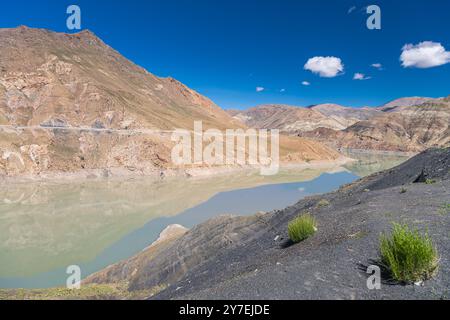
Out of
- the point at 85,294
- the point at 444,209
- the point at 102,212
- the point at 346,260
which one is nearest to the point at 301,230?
the point at 346,260

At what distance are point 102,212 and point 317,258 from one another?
117 feet

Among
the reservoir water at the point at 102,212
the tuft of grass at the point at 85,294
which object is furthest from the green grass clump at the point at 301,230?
the reservoir water at the point at 102,212

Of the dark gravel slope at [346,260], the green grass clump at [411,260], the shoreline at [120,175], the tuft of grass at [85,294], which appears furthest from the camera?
the shoreline at [120,175]

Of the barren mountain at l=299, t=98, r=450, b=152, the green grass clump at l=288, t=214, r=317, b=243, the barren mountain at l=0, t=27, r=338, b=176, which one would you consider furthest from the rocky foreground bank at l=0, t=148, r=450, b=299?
the barren mountain at l=299, t=98, r=450, b=152

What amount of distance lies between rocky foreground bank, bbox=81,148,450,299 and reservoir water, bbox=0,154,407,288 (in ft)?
21.8

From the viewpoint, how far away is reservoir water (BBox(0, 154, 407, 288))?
23033 mm

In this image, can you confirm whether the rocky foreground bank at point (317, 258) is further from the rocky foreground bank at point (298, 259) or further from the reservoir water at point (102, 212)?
the reservoir water at point (102, 212)

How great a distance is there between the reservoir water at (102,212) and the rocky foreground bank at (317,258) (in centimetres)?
665

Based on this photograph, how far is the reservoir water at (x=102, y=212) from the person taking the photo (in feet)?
75.6

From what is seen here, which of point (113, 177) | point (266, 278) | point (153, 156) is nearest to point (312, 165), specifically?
point (153, 156)

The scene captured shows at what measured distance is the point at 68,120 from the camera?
71938 mm

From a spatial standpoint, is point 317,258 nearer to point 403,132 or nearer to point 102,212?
point 102,212

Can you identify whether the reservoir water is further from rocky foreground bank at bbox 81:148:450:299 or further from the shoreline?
rocky foreground bank at bbox 81:148:450:299
